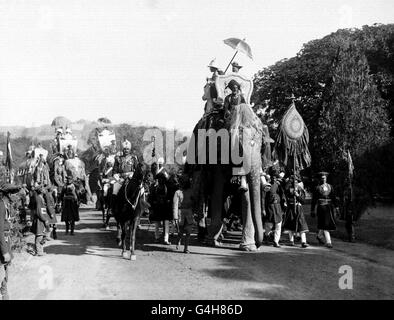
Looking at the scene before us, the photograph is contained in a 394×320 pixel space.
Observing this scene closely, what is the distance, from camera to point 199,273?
972 cm

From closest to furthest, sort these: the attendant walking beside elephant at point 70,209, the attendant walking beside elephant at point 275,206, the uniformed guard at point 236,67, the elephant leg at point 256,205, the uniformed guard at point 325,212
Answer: the elephant leg at point 256,205 < the attendant walking beside elephant at point 275,206 < the uniformed guard at point 325,212 < the uniformed guard at point 236,67 < the attendant walking beside elephant at point 70,209

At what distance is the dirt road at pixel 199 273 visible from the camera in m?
8.23

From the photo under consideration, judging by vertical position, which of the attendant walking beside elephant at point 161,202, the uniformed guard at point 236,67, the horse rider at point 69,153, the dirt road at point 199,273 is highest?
the uniformed guard at point 236,67

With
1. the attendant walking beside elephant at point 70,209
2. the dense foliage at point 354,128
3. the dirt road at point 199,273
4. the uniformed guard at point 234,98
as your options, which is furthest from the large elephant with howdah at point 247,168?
the dense foliage at point 354,128

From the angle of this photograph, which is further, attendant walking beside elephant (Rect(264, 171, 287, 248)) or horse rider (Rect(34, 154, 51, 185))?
horse rider (Rect(34, 154, 51, 185))

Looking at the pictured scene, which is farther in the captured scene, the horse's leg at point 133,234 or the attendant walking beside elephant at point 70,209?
the attendant walking beside elephant at point 70,209

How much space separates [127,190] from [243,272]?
3984 mm

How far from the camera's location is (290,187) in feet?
48.7

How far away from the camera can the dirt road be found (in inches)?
324

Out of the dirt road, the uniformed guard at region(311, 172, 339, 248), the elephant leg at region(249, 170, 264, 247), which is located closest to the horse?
the dirt road

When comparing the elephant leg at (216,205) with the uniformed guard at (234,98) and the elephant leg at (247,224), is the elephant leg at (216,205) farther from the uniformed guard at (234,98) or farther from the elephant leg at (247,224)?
the uniformed guard at (234,98)

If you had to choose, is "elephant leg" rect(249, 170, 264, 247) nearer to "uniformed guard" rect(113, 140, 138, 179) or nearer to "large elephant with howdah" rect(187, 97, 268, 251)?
"large elephant with howdah" rect(187, 97, 268, 251)

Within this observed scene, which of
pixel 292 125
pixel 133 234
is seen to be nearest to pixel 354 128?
pixel 292 125
